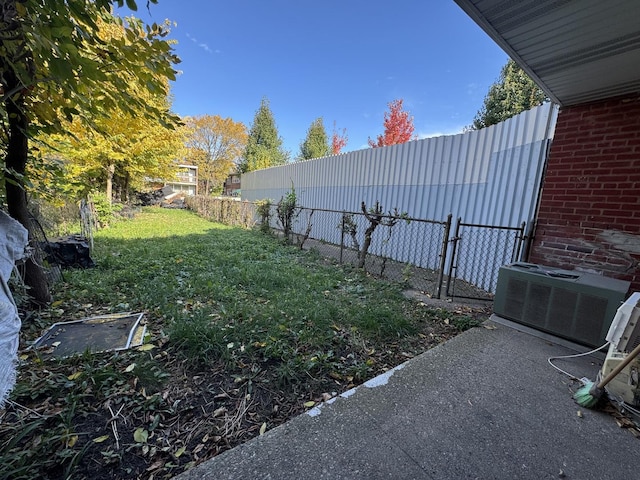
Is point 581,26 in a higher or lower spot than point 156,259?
higher

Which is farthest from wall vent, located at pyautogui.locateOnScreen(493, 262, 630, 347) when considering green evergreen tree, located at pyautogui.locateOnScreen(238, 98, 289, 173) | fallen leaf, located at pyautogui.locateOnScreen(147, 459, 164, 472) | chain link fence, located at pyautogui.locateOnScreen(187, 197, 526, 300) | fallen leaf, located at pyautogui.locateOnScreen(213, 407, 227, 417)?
green evergreen tree, located at pyautogui.locateOnScreen(238, 98, 289, 173)

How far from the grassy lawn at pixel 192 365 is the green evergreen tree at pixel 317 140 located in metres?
21.9

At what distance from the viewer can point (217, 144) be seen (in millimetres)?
27656

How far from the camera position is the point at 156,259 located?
16.3ft

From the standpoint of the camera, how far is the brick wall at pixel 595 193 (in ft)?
8.76

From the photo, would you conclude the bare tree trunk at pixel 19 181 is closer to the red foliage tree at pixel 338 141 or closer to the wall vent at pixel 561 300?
the wall vent at pixel 561 300

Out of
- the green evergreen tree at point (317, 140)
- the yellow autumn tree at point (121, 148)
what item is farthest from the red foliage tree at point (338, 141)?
the yellow autumn tree at point (121, 148)

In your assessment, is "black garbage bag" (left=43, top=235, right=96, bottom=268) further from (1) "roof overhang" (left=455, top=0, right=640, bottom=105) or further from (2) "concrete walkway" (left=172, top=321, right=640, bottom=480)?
(1) "roof overhang" (left=455, top=0, right=640, bottom=105)

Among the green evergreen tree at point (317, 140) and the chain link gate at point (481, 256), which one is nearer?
the chain link gate at point (481, 256)

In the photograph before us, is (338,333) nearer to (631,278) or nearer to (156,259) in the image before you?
(631,278)

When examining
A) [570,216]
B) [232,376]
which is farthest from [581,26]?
[232,376]

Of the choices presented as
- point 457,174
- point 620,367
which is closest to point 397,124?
point 457,174

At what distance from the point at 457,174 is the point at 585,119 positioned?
2178 millimetres

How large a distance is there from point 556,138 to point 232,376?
4306 mm
